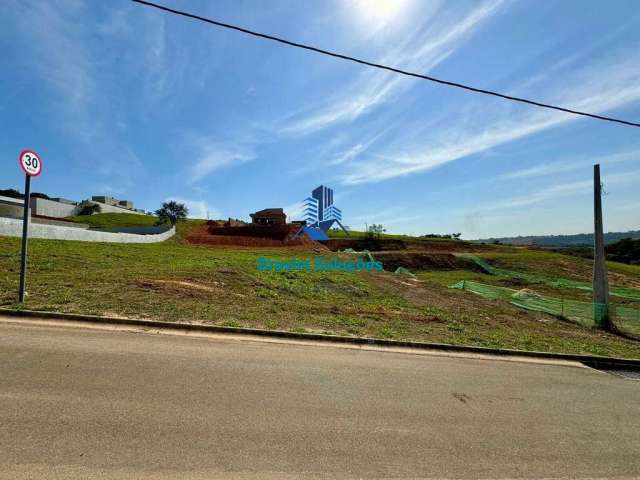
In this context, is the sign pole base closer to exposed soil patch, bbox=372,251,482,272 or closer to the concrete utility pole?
the concrete utility pole

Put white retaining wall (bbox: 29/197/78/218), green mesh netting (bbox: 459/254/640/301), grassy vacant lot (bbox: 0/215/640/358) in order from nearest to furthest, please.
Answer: grassy vacant lot (bbox: 0/215/640/358), green mesh netting (bbox: 459/254/640/301), white retaining wall (bbox: 29/197/78/218)

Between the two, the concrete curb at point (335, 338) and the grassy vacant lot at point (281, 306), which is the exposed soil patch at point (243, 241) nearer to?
the grassy vacant lot at point (281, 306)

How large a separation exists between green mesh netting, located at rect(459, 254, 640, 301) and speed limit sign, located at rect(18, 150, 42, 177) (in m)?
26.5

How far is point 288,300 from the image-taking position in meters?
10.5

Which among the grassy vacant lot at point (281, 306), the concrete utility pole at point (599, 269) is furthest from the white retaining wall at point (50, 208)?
the concrete utility pole at point (599, 269)

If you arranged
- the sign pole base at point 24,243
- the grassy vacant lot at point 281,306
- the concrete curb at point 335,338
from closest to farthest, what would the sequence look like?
the concrete curb at point 335,338 < the sign pole base at point 24,243 < the grassy vacant lot at point 281,306

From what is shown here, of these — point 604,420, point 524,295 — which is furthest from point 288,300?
point 524,295

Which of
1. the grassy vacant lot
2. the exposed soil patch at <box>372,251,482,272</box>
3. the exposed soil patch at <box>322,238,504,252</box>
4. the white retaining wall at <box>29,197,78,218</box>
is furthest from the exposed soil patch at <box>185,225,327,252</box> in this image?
the white retaining wall at <box>29,197,78,218</box>

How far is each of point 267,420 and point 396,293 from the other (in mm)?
12423

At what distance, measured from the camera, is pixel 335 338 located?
6.51 metres

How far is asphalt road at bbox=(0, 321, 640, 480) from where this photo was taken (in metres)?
2.70

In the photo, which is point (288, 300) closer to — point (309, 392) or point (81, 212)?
point (309, 392)

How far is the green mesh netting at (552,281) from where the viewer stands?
2104cm

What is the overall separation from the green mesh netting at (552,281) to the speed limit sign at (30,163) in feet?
87.1
